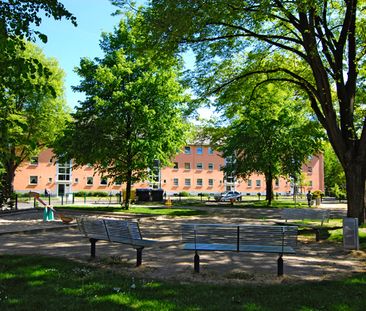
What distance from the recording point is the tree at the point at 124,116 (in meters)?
23.6

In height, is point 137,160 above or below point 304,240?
above

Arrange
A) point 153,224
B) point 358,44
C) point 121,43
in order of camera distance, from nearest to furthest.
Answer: point 358,44 < point 153,224 < point 121,43

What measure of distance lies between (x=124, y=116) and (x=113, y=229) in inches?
600

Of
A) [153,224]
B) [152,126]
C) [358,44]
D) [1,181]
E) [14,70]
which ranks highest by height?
[358,44]

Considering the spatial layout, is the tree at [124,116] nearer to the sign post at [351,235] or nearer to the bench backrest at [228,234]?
the sign post at [351,235]

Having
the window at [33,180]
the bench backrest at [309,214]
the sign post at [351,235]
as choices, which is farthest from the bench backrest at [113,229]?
the window at [33,180]

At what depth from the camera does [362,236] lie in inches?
504

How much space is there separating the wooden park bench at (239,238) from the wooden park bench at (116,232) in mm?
914

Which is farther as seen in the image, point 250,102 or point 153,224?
point 250,102

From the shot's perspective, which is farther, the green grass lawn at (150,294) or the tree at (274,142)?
the tree at (274,142)

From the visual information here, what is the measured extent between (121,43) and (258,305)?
2261cm

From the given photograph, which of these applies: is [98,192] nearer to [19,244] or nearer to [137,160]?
[137,160]

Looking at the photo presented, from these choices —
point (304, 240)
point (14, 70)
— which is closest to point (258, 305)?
point (14, 70)

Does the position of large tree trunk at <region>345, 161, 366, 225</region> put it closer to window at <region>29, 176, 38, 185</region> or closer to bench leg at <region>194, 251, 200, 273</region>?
bench leg at <region>194, 251, 200, 273</region>
